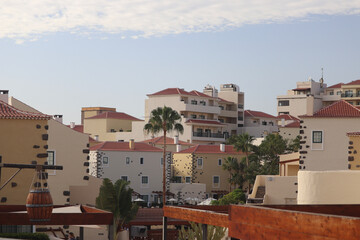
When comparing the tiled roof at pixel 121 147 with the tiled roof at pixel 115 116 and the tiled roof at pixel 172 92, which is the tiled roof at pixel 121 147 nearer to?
the tiled roof at pixel 172 92

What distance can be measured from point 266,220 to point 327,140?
128 ft

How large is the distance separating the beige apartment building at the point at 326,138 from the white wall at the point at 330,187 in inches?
885

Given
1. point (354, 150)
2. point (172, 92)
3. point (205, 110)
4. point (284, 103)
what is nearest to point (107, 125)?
point (172, 92)

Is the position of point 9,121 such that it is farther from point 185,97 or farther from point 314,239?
point 185,97

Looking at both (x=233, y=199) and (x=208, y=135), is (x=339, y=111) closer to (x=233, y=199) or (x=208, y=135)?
(x=233, y=199)

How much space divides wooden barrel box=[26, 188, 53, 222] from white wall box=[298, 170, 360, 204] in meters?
11.8

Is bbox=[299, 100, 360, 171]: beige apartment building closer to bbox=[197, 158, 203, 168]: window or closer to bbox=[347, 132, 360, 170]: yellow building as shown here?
bbox=[347, 132, 360, 170]: yellow building

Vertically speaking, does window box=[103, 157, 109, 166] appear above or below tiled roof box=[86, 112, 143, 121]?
below

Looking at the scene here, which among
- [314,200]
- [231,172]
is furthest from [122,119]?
[314,200]

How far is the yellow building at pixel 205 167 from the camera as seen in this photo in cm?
9438

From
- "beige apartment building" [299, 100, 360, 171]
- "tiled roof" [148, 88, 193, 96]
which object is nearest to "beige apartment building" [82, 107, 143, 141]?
"tiled roof" [148, 88, 193, 96]

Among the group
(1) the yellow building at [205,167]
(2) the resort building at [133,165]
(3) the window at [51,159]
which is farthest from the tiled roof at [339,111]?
(1) the yellow building at [205,167]

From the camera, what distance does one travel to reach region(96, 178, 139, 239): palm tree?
158ft

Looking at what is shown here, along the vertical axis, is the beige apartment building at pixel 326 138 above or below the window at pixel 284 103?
below
